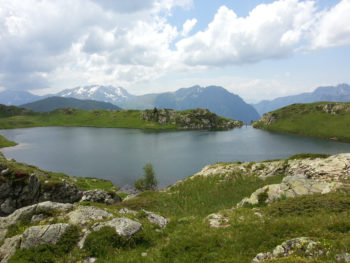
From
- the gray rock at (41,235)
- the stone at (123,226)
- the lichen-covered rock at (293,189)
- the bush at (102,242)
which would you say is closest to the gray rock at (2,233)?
the gray rock at (41,235)

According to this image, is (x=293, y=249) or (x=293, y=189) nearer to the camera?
(x=293, y=249)

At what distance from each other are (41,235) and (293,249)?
15214 mm

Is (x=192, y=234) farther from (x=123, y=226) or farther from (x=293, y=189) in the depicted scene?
(x=293, y=189)

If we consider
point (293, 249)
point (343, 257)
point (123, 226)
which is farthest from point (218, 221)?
point (343, 257)

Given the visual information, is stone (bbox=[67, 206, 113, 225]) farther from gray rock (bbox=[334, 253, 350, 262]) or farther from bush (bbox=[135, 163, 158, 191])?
bush (bbox=[135, 163, 158, 191])

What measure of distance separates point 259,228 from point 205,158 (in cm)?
10467

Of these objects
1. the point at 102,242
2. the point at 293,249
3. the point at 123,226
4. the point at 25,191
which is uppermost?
the point at 293,249

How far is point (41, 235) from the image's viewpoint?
42.6 feet

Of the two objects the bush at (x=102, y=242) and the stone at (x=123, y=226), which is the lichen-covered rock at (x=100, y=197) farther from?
the bush at (x=102, y=242)

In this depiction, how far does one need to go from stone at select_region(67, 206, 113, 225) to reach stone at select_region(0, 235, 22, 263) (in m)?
3.31

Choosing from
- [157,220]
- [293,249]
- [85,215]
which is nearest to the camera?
[293,249]

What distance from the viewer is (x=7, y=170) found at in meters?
42.2

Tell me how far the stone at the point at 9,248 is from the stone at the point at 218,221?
13911 mm

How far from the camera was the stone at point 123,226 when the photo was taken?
44.8ft
